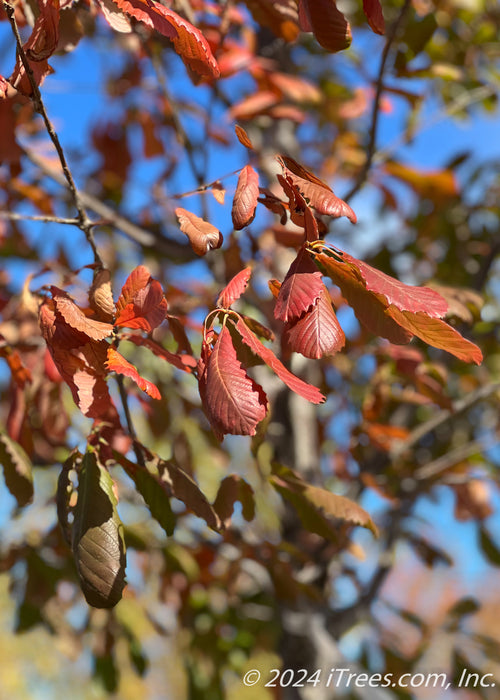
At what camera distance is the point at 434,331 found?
55 centimetres

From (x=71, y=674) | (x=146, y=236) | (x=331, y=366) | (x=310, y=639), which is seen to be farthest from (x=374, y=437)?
(x=71, y=674)

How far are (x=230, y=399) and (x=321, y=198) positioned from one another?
Result: 8.3 inches

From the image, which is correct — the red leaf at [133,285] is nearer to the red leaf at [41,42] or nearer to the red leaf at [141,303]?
the red leaf at [141,303]

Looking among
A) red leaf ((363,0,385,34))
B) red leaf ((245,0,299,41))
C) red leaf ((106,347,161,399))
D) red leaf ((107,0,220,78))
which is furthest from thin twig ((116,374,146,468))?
red leaf ((245,0,299,41))

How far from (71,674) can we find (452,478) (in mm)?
6154

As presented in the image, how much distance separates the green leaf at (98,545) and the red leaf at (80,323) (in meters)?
0.17

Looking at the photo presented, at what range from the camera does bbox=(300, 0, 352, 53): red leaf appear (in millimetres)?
646

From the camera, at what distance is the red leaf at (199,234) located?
614 mm

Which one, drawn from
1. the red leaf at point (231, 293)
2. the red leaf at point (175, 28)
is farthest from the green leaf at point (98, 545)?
the red leaf at point (175, 28)

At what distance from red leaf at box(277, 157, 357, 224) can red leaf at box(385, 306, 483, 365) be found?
10 centimetres

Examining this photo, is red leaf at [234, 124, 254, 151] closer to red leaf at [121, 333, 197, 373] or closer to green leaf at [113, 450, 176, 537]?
red leaf at [121, 333, 197, 373]

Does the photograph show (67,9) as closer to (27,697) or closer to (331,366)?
(331,366)

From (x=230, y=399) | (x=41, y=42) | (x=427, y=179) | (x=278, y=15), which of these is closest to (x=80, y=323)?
(x=230, y=399)

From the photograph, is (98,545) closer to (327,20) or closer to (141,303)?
(141,303)
